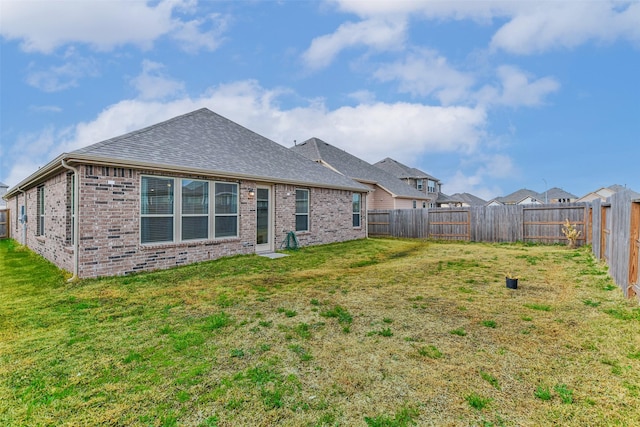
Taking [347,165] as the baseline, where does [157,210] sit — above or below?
below

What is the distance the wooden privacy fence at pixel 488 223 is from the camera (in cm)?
1346

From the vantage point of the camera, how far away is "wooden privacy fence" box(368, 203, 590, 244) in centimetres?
1346

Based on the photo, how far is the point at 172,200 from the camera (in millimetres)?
8172

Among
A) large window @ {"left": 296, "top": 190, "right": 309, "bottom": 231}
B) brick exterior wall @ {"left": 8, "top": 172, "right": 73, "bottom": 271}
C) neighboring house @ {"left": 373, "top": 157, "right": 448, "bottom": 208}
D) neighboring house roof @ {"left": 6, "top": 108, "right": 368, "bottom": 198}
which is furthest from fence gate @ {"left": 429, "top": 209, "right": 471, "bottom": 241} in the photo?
neighboring house @ {"left": 373, "top": 157, "right": 448, "bottom": 208}

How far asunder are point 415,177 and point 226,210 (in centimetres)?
2812

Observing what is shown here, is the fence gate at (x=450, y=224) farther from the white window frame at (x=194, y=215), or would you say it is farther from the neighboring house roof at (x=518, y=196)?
Answer: the neighboring house roof at (x=518, y=196)

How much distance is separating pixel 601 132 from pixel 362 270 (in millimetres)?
29814

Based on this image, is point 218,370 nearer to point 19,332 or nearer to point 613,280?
point 19,332

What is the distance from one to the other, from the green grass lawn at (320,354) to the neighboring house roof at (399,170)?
2818 centimetres

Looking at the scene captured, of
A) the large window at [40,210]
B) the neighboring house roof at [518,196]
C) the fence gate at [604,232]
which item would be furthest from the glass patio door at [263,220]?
the neighboring house roof at [518,196]

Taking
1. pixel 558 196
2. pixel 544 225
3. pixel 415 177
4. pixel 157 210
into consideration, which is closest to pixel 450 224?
pixel 544 225

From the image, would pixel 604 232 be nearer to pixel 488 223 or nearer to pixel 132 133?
pixel 488 223

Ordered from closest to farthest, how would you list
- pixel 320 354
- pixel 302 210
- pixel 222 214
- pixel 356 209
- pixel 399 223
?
1. pixel 320 354
2. pixel 222 214
3. pixel 302 210
4. pixel 356 209
5. pixel 399 223

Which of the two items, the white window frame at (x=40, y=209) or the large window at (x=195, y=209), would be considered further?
the white window frame at (x=40, y=209)
